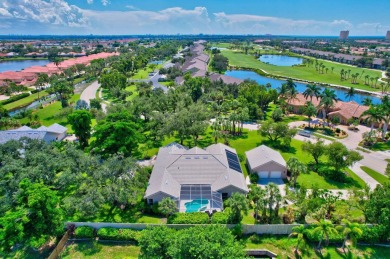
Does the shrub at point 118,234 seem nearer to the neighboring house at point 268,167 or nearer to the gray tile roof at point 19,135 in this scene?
the neighboring house at point 268,167

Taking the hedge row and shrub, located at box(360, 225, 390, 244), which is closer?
shrub, located at box(360, 225, 390, 244)

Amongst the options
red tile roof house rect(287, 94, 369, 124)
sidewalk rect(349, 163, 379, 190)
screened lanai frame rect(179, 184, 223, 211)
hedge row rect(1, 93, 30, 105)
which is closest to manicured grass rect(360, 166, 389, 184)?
sidewalk rect(349, 163, 379, 190)

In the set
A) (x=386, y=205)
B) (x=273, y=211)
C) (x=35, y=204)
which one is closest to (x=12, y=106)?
(x=35, y=204)

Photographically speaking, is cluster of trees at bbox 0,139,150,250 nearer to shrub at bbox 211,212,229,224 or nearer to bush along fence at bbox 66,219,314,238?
bush along fence at bbox 66,219,314,238

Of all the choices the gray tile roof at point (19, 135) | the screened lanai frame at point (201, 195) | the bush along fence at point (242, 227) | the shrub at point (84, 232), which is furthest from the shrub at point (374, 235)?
the gray tile roof at point (19, 135)

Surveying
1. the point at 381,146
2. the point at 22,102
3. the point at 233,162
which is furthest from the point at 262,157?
the point at 22,102

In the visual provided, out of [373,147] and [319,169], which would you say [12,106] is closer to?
[319,169]
